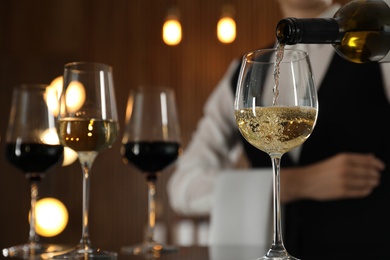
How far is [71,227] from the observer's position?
17.4 ft

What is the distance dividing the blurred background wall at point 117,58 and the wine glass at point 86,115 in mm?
4232

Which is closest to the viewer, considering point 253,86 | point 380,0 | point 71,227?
point 253,86

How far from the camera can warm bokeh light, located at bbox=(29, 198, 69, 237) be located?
529 centimetres

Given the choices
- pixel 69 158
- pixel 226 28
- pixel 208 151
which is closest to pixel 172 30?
pixel 226 28

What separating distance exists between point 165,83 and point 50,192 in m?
1.14

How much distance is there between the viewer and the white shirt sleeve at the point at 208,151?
2084 mm

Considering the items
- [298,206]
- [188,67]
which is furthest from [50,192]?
[298,206]

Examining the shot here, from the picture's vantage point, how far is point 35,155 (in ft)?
3.94

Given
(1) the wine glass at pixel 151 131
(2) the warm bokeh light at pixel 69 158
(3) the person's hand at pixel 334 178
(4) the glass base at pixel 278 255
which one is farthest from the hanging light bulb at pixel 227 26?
(4) the glass base at pixel 278 255

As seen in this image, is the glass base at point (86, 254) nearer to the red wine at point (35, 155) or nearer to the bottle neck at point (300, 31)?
the red wine at point (35, 155)

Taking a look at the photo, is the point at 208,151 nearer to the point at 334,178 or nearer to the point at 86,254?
the point at 334,178

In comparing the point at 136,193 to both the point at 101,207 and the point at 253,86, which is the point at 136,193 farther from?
the point at 253,86

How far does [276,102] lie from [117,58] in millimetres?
4677

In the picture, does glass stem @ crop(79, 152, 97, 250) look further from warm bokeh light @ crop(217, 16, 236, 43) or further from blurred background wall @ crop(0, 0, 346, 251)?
blurred background wall @ crop(0, 0, 346, 251)
